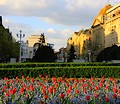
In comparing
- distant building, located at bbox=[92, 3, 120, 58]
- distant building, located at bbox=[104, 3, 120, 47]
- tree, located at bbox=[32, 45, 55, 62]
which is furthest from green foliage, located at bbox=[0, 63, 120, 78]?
distant building, located at bbox=[92, 3, 120, 58]

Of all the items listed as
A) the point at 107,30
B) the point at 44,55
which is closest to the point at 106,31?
the point at 107,30

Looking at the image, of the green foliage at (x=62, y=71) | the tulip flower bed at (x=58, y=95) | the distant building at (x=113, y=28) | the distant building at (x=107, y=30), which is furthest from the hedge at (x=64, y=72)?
the distant building at (x=107, y=30)

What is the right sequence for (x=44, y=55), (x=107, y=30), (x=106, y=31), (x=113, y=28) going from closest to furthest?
(x=44, y=55) → (x=113, y=28) → (x=107, y=30) → (x=106, y=31)

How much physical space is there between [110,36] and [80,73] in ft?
330

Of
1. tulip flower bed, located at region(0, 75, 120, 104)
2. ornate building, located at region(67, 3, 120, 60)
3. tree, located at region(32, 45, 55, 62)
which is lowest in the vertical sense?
tulip flower bed, located at region(0, 75, 120, 104)

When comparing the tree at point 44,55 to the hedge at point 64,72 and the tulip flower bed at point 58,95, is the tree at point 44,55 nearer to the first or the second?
the hedge at point 64,72

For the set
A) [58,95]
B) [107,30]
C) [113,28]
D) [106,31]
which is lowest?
[58,95]

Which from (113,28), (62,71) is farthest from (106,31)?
(62,71)

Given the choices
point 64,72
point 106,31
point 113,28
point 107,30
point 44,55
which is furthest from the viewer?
point 106,31

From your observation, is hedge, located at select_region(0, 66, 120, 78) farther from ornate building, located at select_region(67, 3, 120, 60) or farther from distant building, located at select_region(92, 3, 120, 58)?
distant building, located at select_region(92, 3, 120, 58)

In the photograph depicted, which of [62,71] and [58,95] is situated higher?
[62,71]

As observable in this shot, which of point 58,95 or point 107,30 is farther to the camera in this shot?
point 107,30

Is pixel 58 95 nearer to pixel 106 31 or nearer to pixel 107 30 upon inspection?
pixel 107 30

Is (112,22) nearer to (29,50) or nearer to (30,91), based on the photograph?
(29,50)
